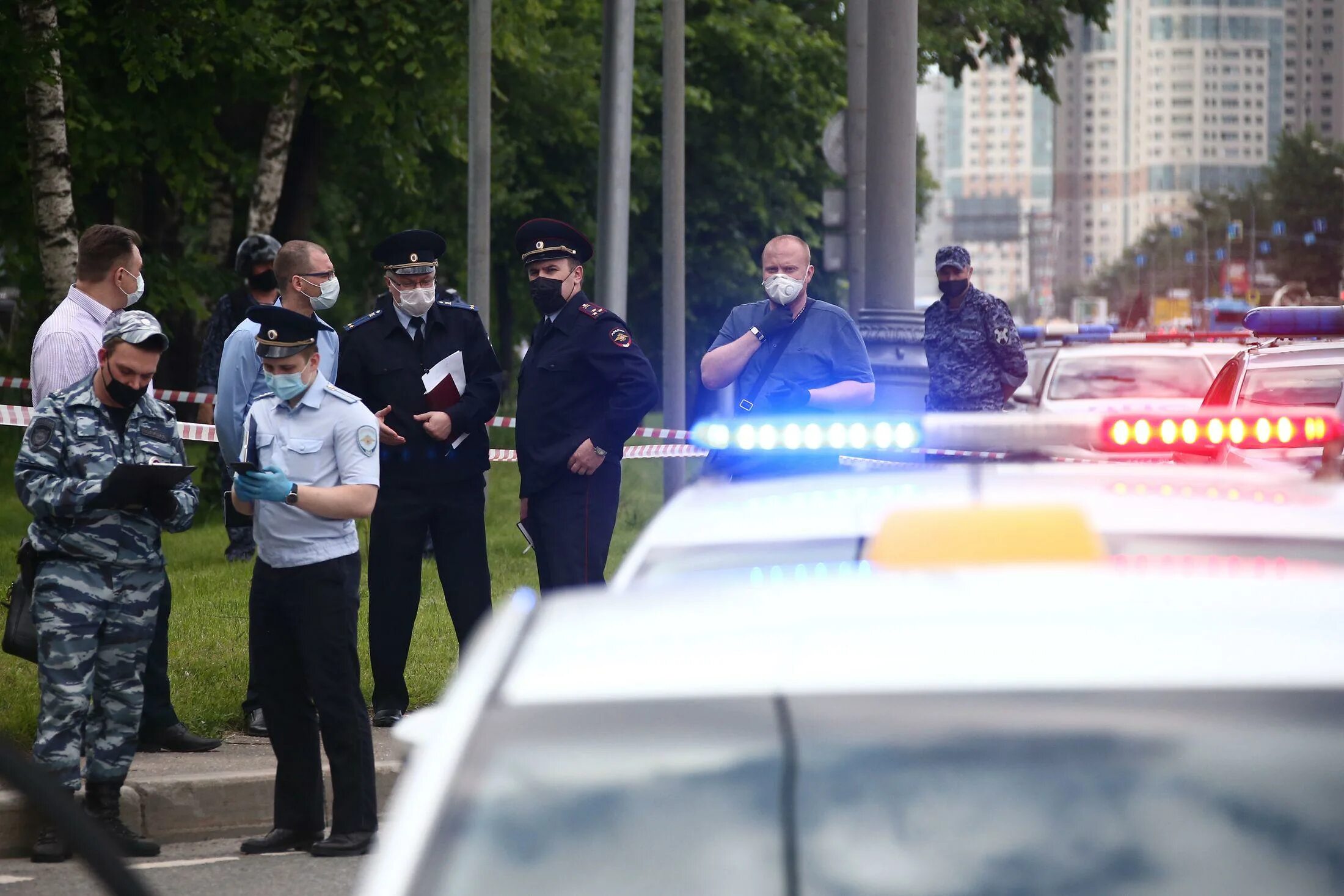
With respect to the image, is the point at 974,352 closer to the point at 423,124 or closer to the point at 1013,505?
the point at 1013,505

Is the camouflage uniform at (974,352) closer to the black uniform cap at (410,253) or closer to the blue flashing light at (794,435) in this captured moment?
the black uniform cap at (410,253)

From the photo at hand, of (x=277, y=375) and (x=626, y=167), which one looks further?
(x=626, y=167)

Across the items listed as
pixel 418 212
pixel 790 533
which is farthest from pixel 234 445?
pixel 418 212

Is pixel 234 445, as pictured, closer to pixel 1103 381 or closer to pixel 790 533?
pixel 790 533

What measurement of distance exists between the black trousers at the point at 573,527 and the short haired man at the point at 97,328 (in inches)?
57.3

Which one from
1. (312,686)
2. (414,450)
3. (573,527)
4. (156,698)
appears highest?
(414,450)

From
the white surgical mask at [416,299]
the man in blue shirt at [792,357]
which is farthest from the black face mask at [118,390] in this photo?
the man in blue shirt at [792,357]

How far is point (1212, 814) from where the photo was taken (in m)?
1.87

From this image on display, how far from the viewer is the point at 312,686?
19.9 feet

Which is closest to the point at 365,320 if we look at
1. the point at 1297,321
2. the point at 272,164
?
the point at 1297,321

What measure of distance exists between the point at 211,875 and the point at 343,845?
1.33 feet

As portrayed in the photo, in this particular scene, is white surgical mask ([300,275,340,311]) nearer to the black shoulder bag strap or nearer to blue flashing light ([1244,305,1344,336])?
the black shoulder bag strap

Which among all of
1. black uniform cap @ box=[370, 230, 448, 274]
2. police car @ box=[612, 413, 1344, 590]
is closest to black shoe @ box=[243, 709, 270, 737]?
black uniform cap @ box=[370, 230, 448, 274]

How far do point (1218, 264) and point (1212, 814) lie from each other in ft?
446
